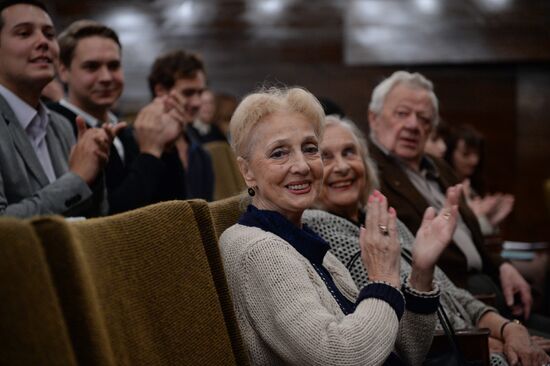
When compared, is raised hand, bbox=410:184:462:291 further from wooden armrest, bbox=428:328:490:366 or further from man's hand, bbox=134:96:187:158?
man's hand, bbox=134:96:187:158

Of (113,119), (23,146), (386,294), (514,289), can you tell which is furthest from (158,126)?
(514,289)

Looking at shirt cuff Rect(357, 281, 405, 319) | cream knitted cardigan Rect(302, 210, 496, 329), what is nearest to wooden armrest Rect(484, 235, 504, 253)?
cream knitted cardigan Rect(302, 210, 496, 329)

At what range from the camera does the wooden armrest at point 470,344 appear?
219 centimetres

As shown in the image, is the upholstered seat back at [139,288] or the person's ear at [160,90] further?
the person's ear at [160,90]

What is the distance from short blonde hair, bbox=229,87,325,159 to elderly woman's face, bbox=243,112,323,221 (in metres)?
0.01

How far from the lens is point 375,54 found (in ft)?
24.6

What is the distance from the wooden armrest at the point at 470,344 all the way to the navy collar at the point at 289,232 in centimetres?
53

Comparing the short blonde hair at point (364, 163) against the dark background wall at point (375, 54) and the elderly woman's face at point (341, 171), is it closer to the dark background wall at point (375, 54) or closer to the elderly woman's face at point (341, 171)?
the elderly woman's face at point (341, 171)

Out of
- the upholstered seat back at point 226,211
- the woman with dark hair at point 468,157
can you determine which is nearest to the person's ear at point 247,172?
the upholstered seat back at point 226,211

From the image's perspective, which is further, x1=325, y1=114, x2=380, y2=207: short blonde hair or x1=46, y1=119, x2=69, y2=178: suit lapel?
x1=325, y1=114, x2=380, y2=207: short blonde hair

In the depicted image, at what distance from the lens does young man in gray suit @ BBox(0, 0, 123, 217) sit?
2.19 m

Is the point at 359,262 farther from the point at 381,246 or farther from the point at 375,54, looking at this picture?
the point at 375,54

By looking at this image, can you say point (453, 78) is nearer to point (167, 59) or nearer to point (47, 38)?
point (167, 59)

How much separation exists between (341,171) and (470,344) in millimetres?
692
